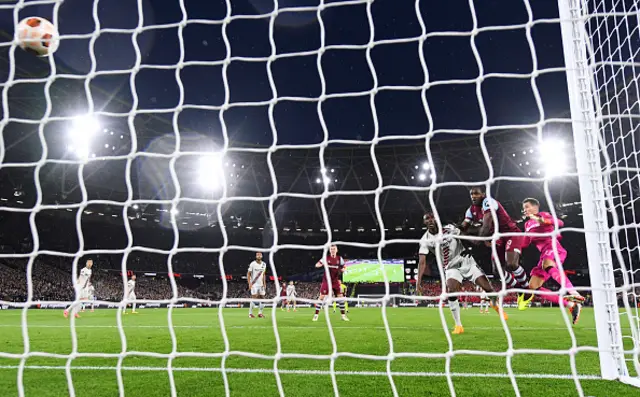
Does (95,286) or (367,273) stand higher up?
(95,286)

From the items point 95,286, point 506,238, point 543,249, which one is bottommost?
point 95,286

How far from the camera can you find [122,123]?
2486cm

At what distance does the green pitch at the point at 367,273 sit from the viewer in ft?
87.6

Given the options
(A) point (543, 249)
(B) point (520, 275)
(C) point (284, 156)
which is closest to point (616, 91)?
(A) point (543, 249)

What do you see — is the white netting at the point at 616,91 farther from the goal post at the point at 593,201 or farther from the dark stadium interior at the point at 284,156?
the dark stadium interior at the point at 284,156

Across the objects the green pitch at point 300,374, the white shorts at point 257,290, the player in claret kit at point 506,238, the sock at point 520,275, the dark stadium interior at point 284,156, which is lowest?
the green pitch at point 300,374

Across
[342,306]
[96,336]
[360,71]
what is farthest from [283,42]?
[96,336]

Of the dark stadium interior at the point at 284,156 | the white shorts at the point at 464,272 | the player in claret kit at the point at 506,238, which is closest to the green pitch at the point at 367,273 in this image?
the dark stadium interior at the point at 284,156

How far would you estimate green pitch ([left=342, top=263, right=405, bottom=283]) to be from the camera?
87.6ft

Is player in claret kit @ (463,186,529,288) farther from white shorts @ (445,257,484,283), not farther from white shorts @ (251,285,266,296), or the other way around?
white shorts @ (251,285,266,296)

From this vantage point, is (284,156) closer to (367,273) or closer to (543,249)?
(367,273)

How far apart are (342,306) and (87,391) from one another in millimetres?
8137

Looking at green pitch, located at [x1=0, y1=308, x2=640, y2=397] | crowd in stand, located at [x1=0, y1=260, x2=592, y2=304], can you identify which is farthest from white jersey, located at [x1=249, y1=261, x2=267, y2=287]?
crowd in stand, located at [x1=0, y1=260, x2=592, y2=304]

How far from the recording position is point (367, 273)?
26.9m
